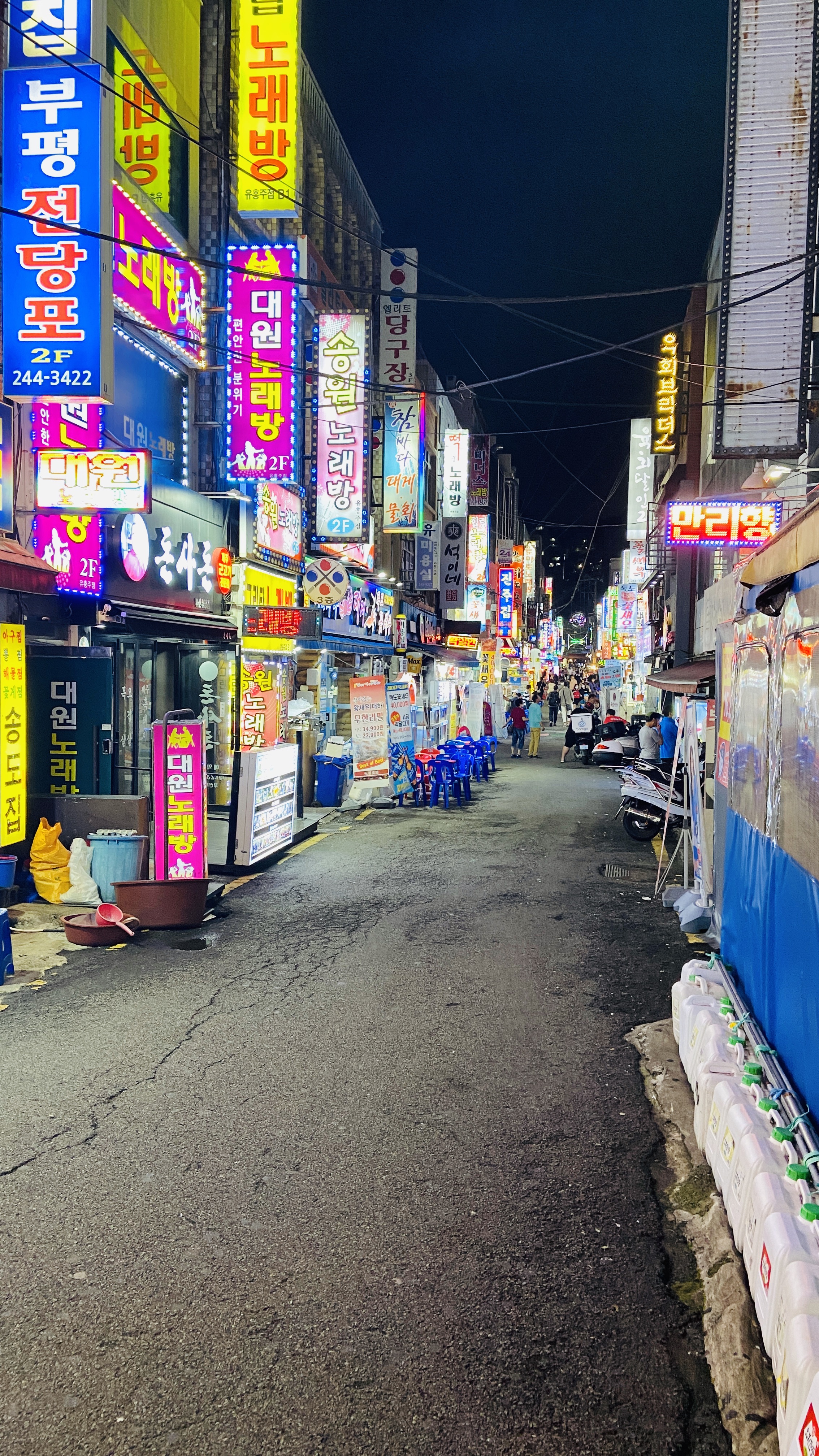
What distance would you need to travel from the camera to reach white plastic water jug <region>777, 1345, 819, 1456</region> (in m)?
2.42

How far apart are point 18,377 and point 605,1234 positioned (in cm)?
939

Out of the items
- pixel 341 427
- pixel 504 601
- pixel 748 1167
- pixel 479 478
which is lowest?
pixel 748 1167

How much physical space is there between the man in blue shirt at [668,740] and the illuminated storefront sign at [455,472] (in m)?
18.9

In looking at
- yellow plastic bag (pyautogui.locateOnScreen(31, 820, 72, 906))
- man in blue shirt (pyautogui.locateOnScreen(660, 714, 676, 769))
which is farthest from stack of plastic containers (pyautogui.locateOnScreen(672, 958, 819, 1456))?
man in blue shirt (pyautogui.locateOnScreen(660, 714, 676, 769))

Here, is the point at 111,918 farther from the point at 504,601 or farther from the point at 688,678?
the point at 504,601

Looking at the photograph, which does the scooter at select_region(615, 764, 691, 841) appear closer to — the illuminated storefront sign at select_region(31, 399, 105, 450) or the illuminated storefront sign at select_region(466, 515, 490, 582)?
the illuminated storefront sign at select_region(31, 399, 105, 450)

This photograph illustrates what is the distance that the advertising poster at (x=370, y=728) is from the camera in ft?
58.5

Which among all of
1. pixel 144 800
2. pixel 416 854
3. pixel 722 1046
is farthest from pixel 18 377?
pixel 722 1046

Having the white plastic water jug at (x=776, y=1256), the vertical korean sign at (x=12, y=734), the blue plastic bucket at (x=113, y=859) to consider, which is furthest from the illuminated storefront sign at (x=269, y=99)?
the white plastic water jug at (x=776, y=1256)

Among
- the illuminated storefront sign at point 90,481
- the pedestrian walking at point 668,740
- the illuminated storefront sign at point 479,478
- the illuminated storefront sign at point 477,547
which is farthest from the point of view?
the illuminated storefront sign at point 479,478

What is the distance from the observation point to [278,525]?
19297mm

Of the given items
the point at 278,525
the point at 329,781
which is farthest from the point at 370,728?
the point at 278,525

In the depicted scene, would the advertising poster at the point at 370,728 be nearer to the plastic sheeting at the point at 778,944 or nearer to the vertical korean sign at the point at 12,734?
the vertical korean sign at the point at 12,734

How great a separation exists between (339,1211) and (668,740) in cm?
1494
